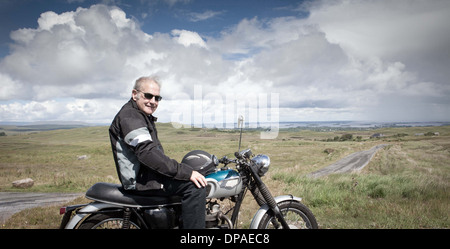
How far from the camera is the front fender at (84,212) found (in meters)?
3.03

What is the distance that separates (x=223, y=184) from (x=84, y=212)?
1699 millimetres

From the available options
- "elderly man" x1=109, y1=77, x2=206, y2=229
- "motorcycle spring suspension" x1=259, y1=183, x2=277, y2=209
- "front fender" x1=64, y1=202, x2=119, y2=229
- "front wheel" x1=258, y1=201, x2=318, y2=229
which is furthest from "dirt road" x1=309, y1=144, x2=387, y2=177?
"front fender" x1=64, y1=202, x2=119, y2=229

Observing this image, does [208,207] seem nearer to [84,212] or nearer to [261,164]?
[261,164]

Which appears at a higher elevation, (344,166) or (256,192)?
(256,192)

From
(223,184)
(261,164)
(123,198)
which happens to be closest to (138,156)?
(123,198)

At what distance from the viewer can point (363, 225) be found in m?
5.68

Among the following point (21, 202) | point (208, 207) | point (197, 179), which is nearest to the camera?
point (197, 179)

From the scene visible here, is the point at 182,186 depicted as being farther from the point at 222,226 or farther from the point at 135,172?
the point at 222,226

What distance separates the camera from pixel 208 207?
11.6ft

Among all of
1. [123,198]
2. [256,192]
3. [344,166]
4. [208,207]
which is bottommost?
[344,166]

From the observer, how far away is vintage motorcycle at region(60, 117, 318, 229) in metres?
3.12

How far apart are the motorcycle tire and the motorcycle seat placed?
211mm
